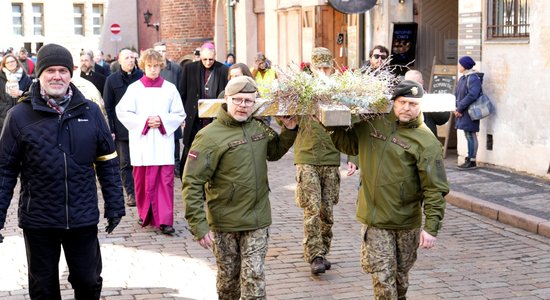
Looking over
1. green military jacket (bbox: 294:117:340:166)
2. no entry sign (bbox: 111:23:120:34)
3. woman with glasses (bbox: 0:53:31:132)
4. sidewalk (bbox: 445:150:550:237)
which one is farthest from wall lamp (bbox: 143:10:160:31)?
green military jacket (bbox: 294:117:340:166)

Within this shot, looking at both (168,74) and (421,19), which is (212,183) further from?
(421,19)

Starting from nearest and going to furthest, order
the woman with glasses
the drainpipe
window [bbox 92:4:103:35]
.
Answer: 1. the woman with glasses
2. the drainpipe
3. window [bbox 92:4:103:35]

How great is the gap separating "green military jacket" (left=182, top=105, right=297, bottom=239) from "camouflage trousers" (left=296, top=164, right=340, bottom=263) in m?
1.79

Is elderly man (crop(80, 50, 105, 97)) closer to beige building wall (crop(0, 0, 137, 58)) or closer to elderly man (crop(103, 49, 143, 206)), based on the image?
elderly man (crop(103, 49, 143, 206))

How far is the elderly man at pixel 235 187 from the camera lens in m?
5.55

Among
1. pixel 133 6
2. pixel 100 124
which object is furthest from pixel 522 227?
pixel 133 6

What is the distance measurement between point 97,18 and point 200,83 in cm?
4861

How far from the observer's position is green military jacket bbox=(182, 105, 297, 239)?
5.57 meters

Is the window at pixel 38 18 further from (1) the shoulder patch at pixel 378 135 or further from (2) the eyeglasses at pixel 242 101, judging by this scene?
(1) the shoulder patch at pixel 378 135

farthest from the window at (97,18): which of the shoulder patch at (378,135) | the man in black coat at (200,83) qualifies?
the shoulder patch at (378,135)

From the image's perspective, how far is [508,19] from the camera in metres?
13.0

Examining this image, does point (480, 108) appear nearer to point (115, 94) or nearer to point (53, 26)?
point (115, 94)

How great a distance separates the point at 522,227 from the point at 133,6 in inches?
1189

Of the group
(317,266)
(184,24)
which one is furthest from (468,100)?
(184,24)
